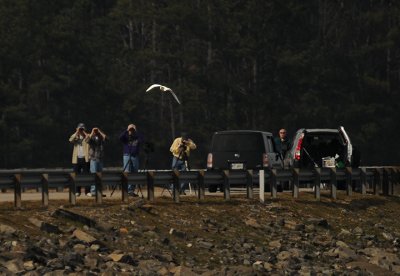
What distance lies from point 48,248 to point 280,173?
11160mm

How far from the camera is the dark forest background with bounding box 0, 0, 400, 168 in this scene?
249 ft

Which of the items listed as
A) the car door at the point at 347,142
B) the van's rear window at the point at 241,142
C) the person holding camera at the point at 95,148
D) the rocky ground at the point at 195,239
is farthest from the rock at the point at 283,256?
the car door at the point at 347,142

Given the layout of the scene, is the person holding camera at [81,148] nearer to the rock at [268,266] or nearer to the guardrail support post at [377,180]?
the rock at [268,266]

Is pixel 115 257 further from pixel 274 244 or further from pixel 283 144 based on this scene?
pixel 283 144

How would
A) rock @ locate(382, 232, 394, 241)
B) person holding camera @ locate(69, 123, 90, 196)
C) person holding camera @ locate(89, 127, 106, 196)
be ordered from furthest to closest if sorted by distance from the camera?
person holding camera @ locate(69, 123, 90, 196) < person holding camera @ locate(89, 127, 106, 196) < rock @ locate(382, 232, 394, 241)

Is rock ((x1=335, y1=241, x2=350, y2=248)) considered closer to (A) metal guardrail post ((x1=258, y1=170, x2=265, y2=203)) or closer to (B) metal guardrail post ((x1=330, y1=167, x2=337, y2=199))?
(A) metal guardrail post ((x1=258, y1=170, x2=265, y2=203))

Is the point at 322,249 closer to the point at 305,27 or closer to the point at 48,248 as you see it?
the point at 48,248

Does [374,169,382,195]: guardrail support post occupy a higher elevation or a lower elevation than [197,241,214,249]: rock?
higher

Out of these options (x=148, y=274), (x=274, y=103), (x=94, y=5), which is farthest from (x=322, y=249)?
(x=94, y=5)

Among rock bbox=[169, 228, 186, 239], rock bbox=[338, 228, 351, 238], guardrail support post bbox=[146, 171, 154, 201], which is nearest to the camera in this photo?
rock bbox=[169, 228, 186, 239]

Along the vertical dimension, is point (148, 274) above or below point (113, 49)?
below

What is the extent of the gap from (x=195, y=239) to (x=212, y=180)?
4593 millimetres

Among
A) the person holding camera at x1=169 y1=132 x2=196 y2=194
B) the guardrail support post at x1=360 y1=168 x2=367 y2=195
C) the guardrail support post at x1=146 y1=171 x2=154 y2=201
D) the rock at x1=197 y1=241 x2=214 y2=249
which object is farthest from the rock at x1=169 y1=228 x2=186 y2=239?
the guardrail support post at x1=360 y1=168 x2=367 y2=195

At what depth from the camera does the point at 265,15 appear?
8200 cm
